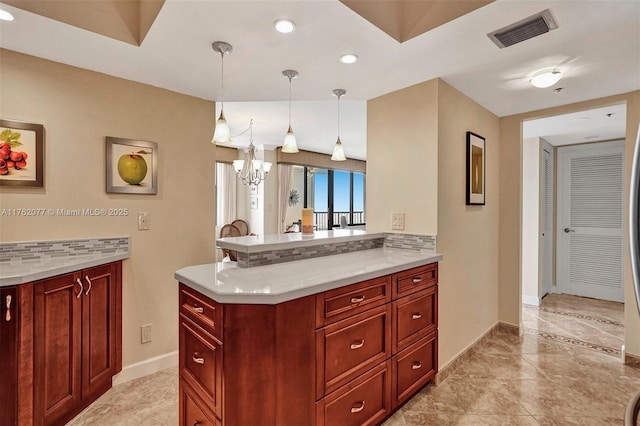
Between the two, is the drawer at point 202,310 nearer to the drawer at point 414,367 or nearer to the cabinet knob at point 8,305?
the cabinet knob at point 8,305

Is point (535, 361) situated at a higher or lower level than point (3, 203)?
lower

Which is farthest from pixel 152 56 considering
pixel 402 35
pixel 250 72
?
pixel 402 35

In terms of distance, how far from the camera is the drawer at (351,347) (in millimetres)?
1515

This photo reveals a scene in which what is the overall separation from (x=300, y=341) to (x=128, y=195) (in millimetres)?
1815

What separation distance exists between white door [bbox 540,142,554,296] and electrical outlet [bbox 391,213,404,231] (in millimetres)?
2880

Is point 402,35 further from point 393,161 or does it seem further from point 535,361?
point 535,361

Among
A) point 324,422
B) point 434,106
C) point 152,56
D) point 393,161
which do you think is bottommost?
point 324,422

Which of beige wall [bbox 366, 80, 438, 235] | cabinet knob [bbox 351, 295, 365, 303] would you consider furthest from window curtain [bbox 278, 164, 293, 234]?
cabinet knob [bbox 351, 295, 365, 303]

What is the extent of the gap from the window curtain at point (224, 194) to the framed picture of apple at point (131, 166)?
400 centimetres

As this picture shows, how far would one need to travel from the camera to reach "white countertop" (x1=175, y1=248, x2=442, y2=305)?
1.34 metres

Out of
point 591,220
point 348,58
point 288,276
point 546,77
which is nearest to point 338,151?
point 348,58

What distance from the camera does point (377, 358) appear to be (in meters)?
1.78

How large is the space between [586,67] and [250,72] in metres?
2.32

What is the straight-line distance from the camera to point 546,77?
224 cm
